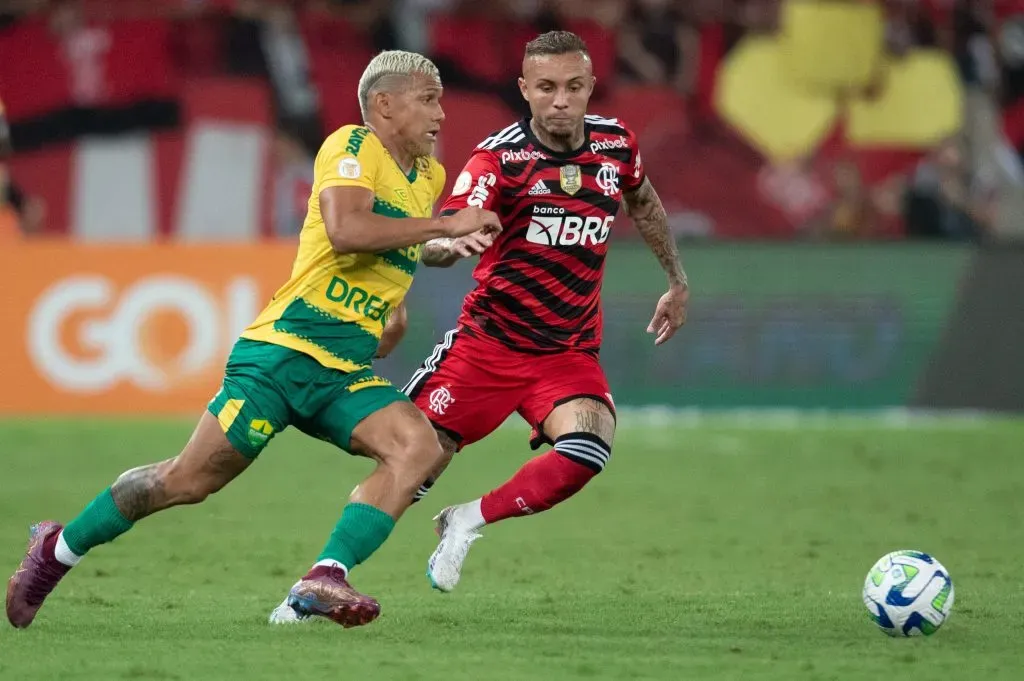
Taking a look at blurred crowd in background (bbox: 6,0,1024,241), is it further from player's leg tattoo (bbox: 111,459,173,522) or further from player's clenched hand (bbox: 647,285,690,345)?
player's leg tattoo (bbox: 111,459,173,522)

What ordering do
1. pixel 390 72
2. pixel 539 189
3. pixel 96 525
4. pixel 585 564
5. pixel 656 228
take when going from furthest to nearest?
pixel 585 564 → pixel 656 228 → pixel 539 189 → pixel 390 72 → pixel 96 525

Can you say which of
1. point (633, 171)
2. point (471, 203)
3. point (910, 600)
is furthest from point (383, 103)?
point (910, 600)

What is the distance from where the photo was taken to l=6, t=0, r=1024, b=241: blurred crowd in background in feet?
63.1

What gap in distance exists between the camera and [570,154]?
7500 mm

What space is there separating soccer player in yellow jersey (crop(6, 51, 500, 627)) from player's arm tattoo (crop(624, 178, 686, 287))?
5.20 feet

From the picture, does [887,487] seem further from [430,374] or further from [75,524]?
[75,524]

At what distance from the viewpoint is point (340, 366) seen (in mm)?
6520

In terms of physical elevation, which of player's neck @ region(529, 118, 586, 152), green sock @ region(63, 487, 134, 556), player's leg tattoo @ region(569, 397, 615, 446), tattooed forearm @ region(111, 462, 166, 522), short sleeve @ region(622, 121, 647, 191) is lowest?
player's leg tattoo @ region(569, 397, 615, 446)

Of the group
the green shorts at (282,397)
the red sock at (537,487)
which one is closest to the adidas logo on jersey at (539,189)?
the red sock at (537,487)

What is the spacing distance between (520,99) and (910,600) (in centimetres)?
1367

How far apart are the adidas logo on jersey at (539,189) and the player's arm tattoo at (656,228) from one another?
0.60 metres

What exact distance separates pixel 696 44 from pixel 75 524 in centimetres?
1467

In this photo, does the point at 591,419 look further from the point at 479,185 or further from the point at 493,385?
the point at 479,185

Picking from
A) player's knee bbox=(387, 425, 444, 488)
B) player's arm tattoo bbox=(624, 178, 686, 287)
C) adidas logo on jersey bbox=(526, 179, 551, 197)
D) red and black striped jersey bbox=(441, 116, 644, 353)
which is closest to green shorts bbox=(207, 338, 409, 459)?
player's knee bbox=(387, 425, 444, 488)
